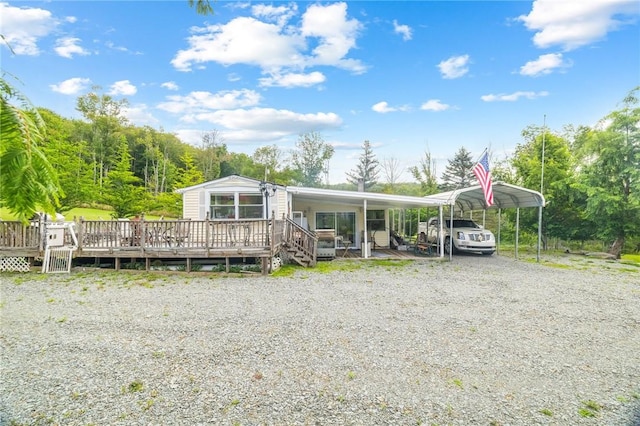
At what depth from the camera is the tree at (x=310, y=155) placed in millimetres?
41500

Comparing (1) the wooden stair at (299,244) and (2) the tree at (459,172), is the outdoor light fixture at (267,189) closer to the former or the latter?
(1) the wooden stair at (299,244)

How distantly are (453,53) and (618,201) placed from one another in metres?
9.99

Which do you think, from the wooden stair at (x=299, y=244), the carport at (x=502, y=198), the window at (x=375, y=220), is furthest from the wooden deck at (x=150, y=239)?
the window at (x=375, y=220)

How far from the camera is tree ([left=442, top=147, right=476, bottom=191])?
127 ft

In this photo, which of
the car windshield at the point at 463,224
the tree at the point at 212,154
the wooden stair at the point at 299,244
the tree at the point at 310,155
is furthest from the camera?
the tree at the point at 310,155

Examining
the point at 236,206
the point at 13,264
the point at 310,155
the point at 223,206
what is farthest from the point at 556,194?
the point at 310,155

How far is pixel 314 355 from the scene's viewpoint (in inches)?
183

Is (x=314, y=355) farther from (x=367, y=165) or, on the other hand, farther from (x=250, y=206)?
(x=367, y=165)

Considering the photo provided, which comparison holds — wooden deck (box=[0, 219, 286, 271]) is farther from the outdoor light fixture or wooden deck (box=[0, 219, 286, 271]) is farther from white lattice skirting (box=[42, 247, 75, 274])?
the outdoor light fixture

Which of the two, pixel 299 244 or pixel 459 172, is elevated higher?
pixel 459 172

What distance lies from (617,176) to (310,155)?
30.8m

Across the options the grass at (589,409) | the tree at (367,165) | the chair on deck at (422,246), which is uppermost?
the tree at (367,165)

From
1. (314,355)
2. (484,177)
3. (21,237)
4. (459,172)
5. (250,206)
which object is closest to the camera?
(314,355)

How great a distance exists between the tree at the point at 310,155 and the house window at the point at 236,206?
2782cm
